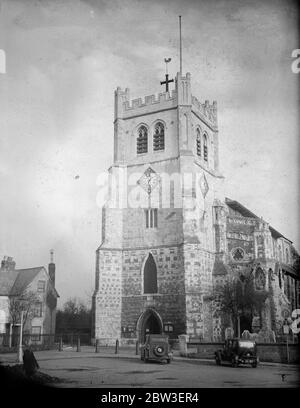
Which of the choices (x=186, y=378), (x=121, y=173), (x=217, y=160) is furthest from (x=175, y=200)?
(x=186, y=378)

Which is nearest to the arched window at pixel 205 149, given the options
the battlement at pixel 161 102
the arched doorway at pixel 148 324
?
the battlement at pixel 161 102

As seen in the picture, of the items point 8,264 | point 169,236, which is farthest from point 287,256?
point 8,264

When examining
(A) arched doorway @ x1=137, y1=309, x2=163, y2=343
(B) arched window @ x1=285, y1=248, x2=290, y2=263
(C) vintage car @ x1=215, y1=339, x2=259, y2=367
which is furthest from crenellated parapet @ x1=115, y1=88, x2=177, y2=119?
(B) arched window @ x1=285, y1=248, x2=290, y2=263

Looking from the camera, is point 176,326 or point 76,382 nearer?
point 76,382

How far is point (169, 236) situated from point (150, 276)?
335 cm

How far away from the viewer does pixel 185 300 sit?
3309 cm

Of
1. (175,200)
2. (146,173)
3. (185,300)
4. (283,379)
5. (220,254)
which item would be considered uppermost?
Answer: (146,173)

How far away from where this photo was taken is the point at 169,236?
35.6 meters

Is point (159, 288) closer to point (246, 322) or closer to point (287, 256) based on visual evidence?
point (246, 322)

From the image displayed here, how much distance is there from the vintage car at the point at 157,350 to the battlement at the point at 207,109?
→ 21649 millimetres

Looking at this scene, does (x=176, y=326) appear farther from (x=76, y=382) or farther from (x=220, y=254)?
(x=76, y=382)

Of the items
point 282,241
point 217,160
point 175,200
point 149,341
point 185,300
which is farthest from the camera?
point 282,241

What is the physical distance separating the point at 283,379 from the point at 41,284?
95.3 ft

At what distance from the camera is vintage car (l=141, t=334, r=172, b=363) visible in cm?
2375
